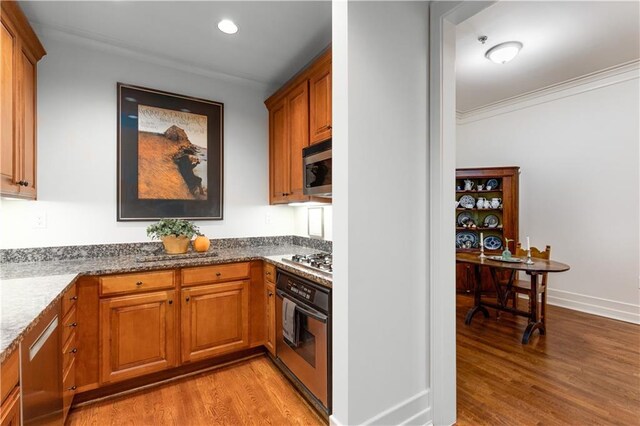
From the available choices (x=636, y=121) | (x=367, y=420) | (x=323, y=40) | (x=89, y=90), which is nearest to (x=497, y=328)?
(x=367, y=420)

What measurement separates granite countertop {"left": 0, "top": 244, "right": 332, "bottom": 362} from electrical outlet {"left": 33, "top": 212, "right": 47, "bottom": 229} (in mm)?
276

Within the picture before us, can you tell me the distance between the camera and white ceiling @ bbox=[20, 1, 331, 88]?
2.07m

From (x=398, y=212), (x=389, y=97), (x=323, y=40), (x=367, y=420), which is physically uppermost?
(x=323, y=40)

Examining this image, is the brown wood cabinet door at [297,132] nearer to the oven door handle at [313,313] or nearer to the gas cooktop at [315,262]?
the gas cooktop at [315,262]

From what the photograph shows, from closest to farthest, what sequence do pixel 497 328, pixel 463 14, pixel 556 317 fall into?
pixel 463 14
pixel 497 328
pixel 556 317

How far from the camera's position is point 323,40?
97.4 inches

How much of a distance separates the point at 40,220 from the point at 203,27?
1927 mm

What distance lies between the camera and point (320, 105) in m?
2.42

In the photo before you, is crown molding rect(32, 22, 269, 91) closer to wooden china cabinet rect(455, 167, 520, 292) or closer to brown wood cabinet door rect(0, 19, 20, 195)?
brown wood cabinet door rect(0, 19, 20, 195)

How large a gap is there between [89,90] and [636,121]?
5.37m

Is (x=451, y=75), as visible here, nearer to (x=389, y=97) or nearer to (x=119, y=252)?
(x=389, y=97)

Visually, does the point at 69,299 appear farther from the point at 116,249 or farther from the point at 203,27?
the point at 203,27

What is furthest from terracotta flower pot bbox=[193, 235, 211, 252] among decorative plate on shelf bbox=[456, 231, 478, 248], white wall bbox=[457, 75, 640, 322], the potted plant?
white wall bbox=[457, 75, 640, 322]

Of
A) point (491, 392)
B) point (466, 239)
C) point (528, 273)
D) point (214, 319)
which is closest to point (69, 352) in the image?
point (214, 319)
